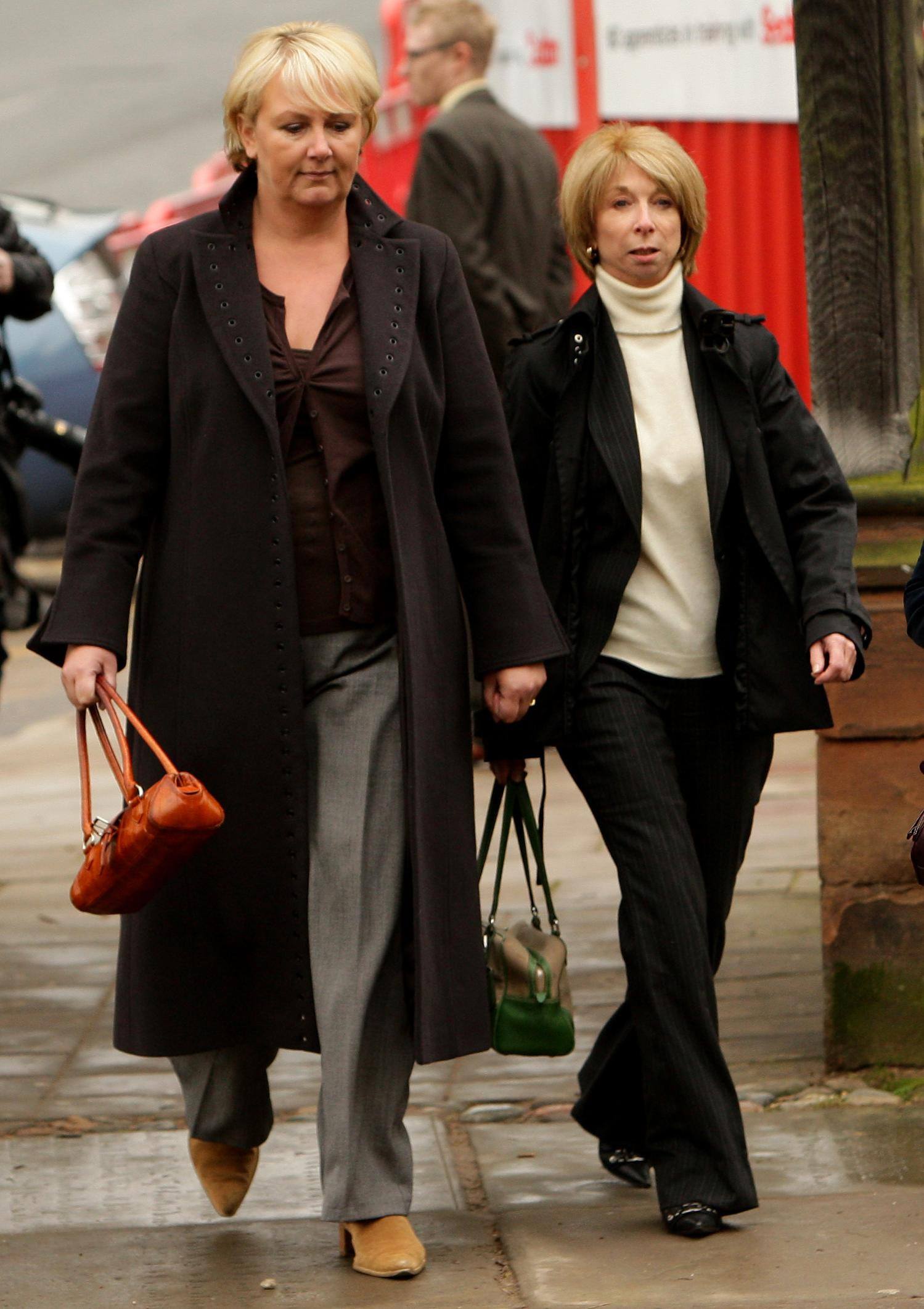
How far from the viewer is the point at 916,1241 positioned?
150 inches

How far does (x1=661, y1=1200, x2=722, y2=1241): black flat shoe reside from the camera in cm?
385

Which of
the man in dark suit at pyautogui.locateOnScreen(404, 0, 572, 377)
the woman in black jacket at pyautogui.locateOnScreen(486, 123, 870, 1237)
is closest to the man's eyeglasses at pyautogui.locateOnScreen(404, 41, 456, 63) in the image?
the man in dark suit at pyautogui.locateOnScreen(404, 0, 572, 377)

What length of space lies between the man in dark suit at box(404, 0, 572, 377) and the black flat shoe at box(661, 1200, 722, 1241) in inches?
154

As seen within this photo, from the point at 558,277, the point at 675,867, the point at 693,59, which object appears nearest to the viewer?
the point at 675,867

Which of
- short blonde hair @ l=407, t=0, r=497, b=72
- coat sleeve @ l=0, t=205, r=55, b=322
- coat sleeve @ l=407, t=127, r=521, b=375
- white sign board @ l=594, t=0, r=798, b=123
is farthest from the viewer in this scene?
white sign board @ l=594, t=0, r=798, b=123

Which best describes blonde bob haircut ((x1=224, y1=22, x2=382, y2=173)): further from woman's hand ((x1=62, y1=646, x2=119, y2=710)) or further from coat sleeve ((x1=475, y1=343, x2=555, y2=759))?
woman's hand ((x1=62, y1=646, x2=119, y2=710))

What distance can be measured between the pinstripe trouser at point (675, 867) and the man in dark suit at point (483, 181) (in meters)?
3.48

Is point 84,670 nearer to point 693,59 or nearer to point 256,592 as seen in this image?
point 256,592

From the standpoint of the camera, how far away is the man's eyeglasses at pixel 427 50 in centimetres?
759

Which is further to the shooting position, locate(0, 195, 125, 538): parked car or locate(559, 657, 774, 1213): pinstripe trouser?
locate(0, 195, 125, 538): parked car

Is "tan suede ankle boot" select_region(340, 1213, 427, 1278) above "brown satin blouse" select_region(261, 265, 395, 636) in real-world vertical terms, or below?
below

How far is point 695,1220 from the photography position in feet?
12.6

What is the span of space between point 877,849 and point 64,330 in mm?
7996

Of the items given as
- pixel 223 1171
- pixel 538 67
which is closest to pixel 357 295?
pixel 223 1171
